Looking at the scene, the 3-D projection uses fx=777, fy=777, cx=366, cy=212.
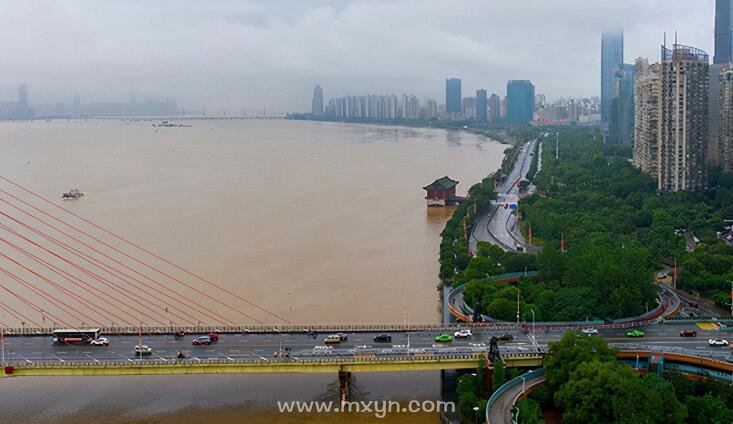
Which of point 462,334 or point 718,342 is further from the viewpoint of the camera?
point 462,334

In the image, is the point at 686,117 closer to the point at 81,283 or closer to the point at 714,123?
the point at 714,123

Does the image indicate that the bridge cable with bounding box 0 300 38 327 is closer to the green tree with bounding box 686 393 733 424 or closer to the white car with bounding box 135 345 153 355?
the white car with bounding box 135 345 153 355

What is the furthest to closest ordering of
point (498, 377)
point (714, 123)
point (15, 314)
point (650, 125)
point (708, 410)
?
point (714, 123), point (650, 125), point (15, 314), point (498, 377), point (708, 410)

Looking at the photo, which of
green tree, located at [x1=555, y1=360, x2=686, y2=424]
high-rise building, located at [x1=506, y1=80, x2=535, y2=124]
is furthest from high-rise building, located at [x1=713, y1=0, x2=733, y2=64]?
green tree, located at [x1=555, y1=360, x2=686, y2=424]

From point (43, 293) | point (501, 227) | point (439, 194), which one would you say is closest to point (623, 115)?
point (439, 194)

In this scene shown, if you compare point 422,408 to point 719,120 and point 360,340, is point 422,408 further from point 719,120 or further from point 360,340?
point 719,120

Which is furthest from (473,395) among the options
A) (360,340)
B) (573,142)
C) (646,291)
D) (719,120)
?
(573,142)
